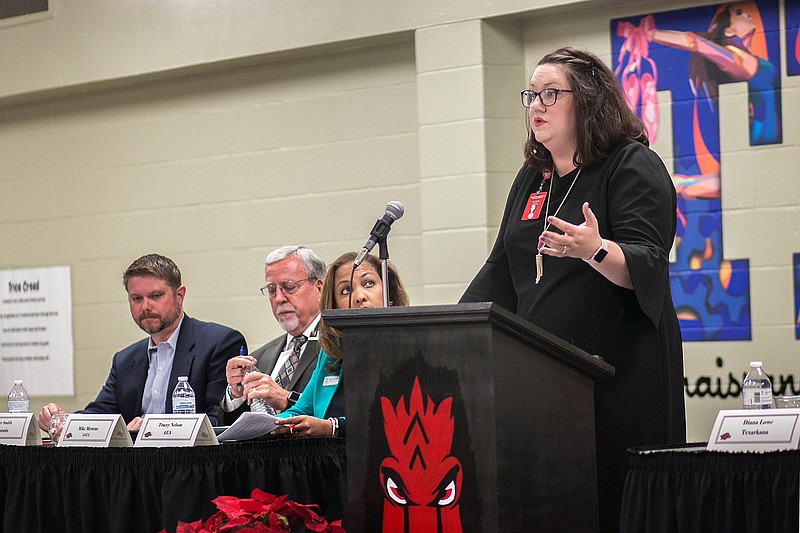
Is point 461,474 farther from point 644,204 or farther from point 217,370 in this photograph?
point 217,370

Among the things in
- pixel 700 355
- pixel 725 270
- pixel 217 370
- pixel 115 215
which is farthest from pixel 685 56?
pixel 115 215

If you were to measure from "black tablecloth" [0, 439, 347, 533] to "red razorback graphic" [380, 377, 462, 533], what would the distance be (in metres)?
0.92

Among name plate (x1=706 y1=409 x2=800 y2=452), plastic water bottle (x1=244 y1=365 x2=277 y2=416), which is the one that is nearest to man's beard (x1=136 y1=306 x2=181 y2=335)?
plastic water bottle (x1=244 y1=365 x2=277 y2=416)

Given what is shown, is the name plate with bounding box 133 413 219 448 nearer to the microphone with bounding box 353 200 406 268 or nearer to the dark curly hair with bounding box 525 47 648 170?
the microphone with bounding box 353 200 406 268

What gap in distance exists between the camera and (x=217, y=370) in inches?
166

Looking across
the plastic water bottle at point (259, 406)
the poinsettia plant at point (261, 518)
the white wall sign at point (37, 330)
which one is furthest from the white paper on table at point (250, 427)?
the white wall sign at point (37, 330)

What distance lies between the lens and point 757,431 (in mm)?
2139

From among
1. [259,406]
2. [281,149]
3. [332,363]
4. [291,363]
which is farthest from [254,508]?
[281,149]

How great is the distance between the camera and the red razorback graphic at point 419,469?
6.64ft

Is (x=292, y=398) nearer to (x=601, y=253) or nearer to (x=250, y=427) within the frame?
(x=250, y=427)

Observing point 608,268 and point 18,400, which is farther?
point 18,400

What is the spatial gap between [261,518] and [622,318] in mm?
880

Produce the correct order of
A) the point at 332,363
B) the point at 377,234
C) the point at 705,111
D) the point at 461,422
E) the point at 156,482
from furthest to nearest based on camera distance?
the point at 705,111, the point at 332,363, the point at 156,482, the point at 377,234, the point at 461,422

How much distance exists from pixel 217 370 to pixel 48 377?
102 inches
